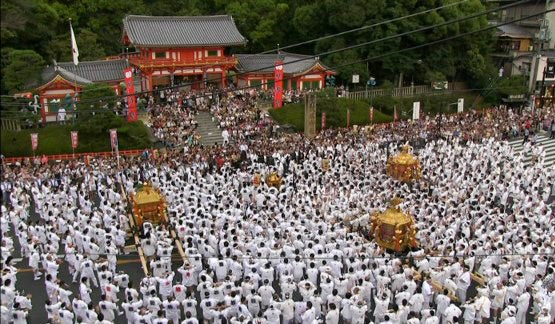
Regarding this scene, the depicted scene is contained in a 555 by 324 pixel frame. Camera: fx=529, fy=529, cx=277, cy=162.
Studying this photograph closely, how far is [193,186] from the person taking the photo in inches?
707

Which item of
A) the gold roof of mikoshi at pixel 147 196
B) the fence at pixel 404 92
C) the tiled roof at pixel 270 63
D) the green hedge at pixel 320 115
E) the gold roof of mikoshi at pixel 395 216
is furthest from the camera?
the fence at pixel 404 92

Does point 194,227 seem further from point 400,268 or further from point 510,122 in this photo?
point 510,122

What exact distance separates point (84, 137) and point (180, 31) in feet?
30.9

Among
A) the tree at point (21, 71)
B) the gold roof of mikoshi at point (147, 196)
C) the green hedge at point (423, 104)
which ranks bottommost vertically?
→ the gold roof of mikoshi at point (147, 196)

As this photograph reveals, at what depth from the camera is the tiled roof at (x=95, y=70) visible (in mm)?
28133

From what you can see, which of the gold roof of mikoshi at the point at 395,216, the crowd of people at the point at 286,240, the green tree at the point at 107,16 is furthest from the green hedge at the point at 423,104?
the gold roof of mikoshi at the point at 395,216

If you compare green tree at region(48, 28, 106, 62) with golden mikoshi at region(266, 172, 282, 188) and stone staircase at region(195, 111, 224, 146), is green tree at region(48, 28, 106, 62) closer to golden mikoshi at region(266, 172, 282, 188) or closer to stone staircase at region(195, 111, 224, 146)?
stone staircase at region(195, 111, 224, 146)

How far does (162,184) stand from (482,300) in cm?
1161

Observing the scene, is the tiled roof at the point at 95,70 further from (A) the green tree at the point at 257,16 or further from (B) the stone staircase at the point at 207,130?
(A) the green tree at the point at 257,16

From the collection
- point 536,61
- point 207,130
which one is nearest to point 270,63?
point 207,130

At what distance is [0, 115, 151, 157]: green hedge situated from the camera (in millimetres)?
24391

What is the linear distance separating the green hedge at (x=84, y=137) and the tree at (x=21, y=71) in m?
2.28

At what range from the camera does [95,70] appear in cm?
2950

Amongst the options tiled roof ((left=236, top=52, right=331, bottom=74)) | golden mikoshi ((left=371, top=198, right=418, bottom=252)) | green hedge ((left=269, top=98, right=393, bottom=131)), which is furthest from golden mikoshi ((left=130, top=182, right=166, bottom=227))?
tiled roof ((left=236, top=52, right=331, bottom=74))
